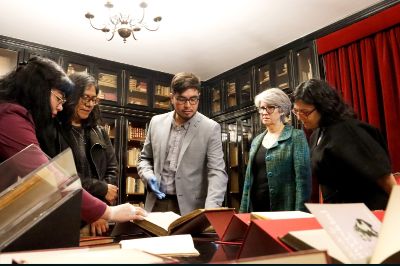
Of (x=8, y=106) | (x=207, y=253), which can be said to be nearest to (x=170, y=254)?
(x=207, y=253)

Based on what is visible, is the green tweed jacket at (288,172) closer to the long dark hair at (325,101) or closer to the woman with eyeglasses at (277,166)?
the woman with eyeglasses at (277,166)

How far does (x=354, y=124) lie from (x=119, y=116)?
3320 millimetres

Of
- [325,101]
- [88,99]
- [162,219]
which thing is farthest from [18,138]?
[325,101]

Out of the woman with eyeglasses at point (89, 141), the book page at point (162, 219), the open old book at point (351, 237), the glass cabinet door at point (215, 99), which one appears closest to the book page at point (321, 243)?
the open old book at point (351, 237)

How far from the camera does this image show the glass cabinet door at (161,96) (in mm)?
4832

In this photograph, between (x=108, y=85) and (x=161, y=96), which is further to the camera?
(x=161, y=96)

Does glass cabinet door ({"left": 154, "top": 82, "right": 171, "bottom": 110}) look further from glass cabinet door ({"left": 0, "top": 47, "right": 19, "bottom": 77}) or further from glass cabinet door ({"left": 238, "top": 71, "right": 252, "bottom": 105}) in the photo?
glass cabinet door ({"left": 0, "top": 47, "right": 19, "bottom": 77})

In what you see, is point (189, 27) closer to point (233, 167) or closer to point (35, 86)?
point (233, 167)

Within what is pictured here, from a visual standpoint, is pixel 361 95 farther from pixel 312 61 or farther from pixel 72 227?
pixel 72 227

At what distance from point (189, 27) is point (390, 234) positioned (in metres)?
3.37

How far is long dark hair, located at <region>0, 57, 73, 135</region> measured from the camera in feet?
→ 4.10

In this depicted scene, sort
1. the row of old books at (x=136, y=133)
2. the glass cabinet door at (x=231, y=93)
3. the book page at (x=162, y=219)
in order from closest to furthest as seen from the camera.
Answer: the book page at (x=162, y=219)
the row of old books at (x=136, y=133)
the glass cabinet door at (x=231, y=93)

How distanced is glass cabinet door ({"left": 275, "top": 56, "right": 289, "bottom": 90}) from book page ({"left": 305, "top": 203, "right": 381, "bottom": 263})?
3.48m

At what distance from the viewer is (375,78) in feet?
10.2
